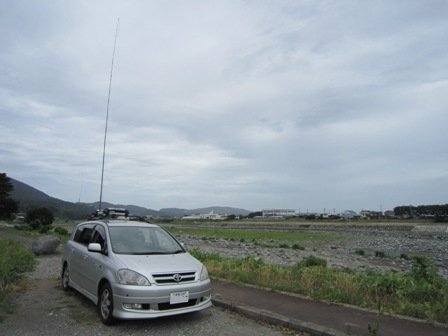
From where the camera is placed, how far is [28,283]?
33.7 feet

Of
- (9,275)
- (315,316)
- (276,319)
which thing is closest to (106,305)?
(276,319)

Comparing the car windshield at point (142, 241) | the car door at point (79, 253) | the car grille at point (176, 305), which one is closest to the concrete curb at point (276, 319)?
the car grille at point (176, 305)

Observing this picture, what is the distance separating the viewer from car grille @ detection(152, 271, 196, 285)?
6.16 m

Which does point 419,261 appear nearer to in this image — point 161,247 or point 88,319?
point 161,247

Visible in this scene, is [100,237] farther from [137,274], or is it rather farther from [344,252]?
[344,252]

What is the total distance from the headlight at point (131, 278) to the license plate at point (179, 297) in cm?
43

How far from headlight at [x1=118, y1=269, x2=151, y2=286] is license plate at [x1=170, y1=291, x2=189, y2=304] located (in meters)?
0.43

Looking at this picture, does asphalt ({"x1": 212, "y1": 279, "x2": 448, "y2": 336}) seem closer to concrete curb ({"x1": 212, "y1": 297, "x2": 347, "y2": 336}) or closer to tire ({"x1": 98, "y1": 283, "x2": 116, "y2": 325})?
concrete curb ({"x1": 212, "y1": 297, "x2": 347, "y2": 336})

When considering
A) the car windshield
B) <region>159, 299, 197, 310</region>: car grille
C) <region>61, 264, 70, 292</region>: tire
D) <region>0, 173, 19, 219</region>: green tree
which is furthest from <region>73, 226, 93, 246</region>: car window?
<region>0, 173, 19, 219</region>: green tree

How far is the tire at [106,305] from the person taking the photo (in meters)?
6.26

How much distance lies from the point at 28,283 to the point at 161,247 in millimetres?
4920

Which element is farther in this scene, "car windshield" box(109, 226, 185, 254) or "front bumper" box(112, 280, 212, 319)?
"car windshield" box(109, 226, 185, 254)

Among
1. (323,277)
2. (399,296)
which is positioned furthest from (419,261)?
(323,277)

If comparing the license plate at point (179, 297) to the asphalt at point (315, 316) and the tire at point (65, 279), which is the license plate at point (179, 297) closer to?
the asphalt at point (315, 316)
